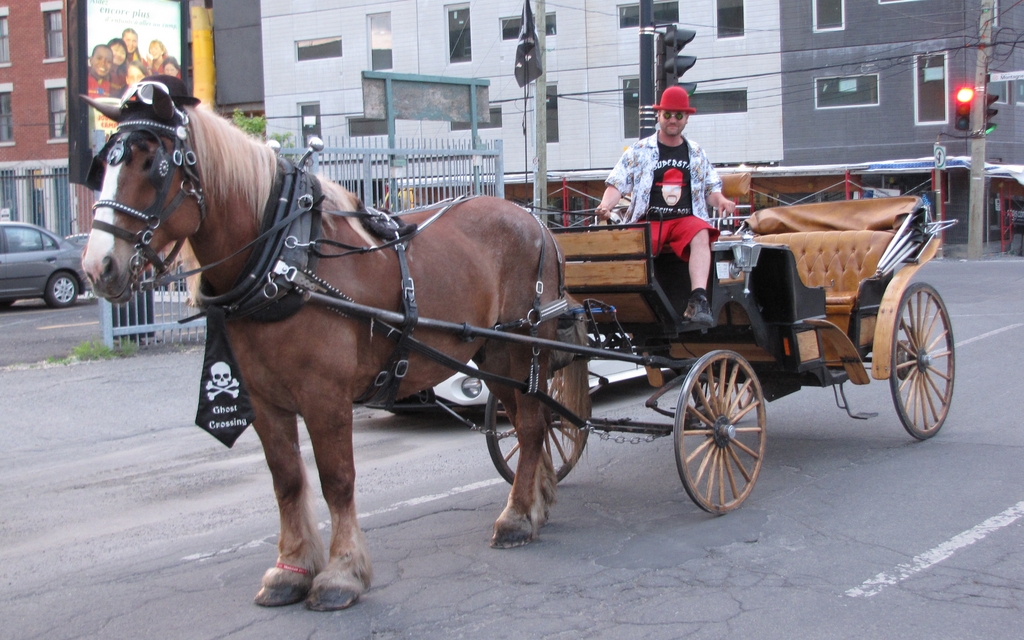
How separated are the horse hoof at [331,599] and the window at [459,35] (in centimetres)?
3108

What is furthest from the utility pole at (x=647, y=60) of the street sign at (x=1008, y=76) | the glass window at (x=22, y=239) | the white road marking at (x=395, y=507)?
the street sign at (x=1008, y=76)

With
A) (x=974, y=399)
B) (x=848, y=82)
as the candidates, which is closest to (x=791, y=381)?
(x=974, y=399)

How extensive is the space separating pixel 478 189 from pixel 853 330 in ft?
23.1

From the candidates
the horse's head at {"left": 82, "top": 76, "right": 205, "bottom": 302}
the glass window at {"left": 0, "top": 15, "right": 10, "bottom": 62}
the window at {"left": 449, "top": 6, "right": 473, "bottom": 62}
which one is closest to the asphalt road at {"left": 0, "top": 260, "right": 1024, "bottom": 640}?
the horse's head at {"left": 82, "top": 76, "right": 205, "bottom": 302}

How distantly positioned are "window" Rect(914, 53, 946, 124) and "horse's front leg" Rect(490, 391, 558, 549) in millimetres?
28352

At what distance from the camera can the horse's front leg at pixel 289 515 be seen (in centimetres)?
437

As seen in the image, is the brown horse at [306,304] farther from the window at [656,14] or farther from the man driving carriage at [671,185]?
the window at [656,14]

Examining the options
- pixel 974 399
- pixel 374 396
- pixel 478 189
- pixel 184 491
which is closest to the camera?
pixel 374 396

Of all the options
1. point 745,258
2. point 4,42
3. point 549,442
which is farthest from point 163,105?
point 4,42

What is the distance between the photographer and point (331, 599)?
4273 mm

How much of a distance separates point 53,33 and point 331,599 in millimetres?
38764

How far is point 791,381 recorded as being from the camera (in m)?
6.92

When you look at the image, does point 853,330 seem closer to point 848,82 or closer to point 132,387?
point 132,387

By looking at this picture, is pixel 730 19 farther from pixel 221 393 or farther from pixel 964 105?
pixel 221 393
